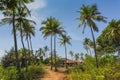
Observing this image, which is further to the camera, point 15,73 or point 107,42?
point 107,42

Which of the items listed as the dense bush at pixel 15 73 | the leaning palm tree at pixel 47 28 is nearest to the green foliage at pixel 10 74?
the dense bush at pixel 15 73

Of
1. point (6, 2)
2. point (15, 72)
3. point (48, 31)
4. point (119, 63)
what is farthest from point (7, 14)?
point (6, 2)

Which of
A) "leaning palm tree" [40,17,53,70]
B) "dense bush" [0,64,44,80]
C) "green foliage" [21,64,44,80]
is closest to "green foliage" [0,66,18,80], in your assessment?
"dense bush" [0,64,44,80]

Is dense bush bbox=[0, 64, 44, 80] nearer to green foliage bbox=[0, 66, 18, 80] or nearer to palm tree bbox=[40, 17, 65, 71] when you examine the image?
green foliage bbox=[0, 66, 18, 80]

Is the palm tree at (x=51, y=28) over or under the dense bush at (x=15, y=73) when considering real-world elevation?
over

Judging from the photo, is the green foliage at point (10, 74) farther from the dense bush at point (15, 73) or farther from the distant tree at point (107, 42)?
the distant tree at point (107, 42)

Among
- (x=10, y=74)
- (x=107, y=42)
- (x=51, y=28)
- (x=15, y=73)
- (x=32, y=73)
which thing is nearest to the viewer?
(x=10, y=74)

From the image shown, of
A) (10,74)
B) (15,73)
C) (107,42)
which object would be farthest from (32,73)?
(107,42)

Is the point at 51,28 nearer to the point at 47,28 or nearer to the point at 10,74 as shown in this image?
the point at 47,28

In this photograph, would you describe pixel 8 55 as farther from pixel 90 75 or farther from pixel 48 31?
pixel 90 75

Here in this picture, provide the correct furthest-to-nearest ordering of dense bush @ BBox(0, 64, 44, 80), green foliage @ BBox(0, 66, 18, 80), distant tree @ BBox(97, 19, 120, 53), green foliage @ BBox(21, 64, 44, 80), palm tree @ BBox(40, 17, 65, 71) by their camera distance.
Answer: distant tree @ BBox(97, 19, 120, 53) → palm tree @ BBox(40, 17, 65, 71) → green foliage @ BBox(21, 64, 44, 80) → dense bush @ BBox(0, 64, 44, 80) → green foliage @ BBox(0, 66, 18, 80)

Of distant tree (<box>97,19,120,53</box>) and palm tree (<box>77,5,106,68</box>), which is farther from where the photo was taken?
distant tree (<box>97,19,120,53</box>)

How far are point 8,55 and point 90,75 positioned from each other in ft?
126

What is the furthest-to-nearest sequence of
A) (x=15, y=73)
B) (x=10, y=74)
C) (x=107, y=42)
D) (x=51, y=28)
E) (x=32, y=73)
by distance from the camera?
(x=107, y=42)
(x=51, y=28)
(x=32, y=73)
(x=15, y=73)
(x=10, y=74)
